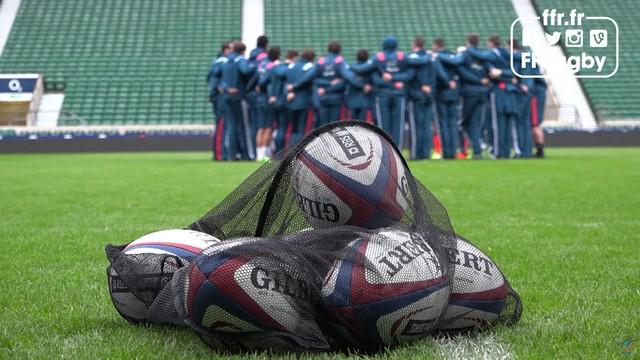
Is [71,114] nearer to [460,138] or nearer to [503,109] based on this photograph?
[460,138]

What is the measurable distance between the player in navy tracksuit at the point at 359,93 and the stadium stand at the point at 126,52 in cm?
1488

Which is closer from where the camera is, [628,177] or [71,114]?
[628,177]

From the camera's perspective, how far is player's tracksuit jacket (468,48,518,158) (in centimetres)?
1903

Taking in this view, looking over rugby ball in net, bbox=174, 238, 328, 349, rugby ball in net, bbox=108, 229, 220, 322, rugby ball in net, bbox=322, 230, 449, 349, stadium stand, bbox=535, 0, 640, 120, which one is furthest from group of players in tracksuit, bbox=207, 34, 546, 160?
rugby ball in net, bbox=174, 238, 328, 349

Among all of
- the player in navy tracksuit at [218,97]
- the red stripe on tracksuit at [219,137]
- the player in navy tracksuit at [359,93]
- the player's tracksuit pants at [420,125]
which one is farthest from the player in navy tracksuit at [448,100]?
the red stripe on tracksuit at [219,137]

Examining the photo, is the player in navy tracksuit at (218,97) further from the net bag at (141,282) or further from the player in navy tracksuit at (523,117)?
the net bag at (141,282)

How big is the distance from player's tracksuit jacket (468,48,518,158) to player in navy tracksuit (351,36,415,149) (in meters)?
1.48

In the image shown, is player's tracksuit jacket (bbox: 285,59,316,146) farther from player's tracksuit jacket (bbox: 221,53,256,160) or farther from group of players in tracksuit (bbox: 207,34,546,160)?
player's tracksuit jacket (bbox: 221,53,256,160)

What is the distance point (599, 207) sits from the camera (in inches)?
347

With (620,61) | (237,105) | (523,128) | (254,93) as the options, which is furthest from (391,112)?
(620,61)

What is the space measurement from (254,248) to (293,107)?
16.1 metres

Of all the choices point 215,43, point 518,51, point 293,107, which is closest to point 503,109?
point 518,51

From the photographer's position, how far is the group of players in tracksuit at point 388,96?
60.3 feet

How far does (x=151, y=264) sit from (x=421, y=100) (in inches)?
621
